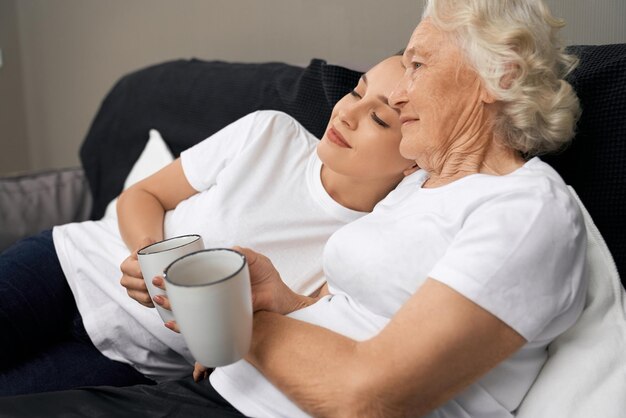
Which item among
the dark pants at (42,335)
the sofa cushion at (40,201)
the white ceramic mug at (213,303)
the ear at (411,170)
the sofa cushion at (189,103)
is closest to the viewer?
the white ceramic mug at (213,303)

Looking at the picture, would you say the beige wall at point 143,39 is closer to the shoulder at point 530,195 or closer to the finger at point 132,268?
the shoulder at point 530,195

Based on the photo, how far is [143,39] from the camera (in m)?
2.83

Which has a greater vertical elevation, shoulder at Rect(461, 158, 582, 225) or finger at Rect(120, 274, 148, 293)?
shoulder at Rect(461, 158, 582, 225)

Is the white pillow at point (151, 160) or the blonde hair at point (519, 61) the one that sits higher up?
the blonde hair at point (519, 61)

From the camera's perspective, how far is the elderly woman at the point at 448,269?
0.82m

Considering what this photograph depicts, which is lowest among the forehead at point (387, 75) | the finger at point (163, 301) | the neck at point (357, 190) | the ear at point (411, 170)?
the finger at point (163, 301)

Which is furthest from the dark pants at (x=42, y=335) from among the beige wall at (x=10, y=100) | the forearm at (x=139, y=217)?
the beige wall at (x=10, y=100)

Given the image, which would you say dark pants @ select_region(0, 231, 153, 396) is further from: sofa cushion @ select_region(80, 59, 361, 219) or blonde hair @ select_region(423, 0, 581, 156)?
blonde hair @ select_region(423, 0, 581, 156)

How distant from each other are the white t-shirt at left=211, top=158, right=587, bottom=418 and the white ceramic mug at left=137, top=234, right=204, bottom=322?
187mm

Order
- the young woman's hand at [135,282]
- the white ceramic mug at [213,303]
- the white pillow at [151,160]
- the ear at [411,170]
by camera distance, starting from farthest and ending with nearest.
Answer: the white pillow at [151,160], the ear at [411,170], the young woman's hand at [135,282], the white ceramic mug at [213,303]

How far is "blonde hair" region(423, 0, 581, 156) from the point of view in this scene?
0.98 metres

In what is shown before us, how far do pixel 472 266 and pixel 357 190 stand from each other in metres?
0.52

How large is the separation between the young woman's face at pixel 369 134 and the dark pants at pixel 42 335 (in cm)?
66

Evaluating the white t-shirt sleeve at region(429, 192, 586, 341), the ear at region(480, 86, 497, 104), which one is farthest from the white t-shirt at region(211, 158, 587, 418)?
the ear at region(480, 86, 497, 104)
